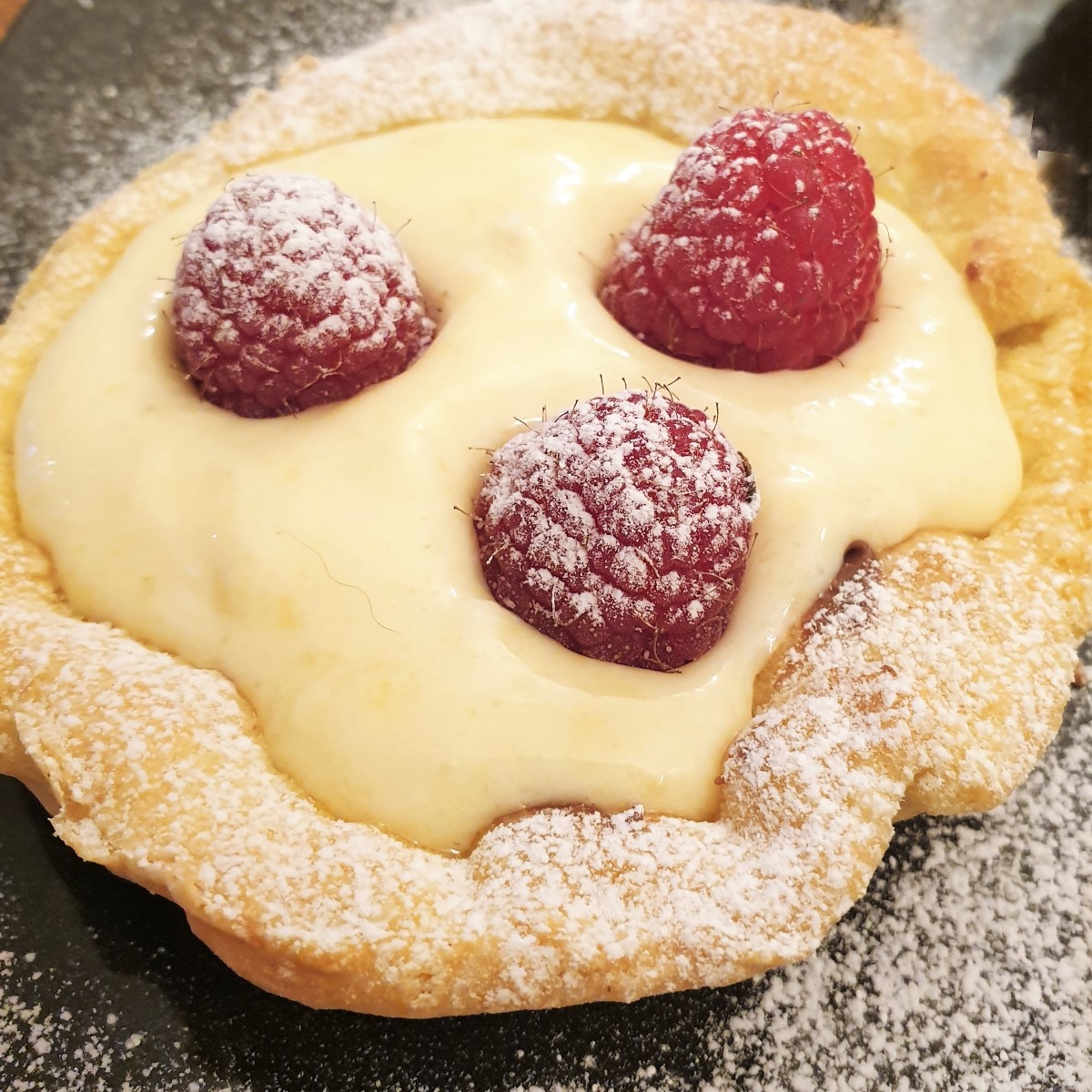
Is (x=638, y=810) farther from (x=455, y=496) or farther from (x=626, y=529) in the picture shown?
(x=455, y=496)

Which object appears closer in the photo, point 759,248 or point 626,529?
point 626,529

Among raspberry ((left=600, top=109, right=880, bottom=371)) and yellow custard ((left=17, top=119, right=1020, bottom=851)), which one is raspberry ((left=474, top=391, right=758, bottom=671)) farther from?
raspberry ((left=600, top=109, right=880, bottom=371))

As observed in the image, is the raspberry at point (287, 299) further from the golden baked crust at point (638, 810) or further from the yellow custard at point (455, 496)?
the golden baked crust at point (638, 810)

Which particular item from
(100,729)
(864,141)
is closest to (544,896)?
(100,729)

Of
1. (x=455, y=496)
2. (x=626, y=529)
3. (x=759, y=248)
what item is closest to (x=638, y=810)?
(x=626, y=529)

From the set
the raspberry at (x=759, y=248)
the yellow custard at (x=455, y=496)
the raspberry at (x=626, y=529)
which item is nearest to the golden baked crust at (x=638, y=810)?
the yellow custard at (x=455, y=496)

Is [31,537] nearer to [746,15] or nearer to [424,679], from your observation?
[424,679]

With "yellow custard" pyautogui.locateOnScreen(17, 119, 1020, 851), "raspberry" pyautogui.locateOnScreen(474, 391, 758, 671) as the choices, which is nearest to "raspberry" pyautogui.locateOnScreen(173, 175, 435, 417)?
"yellow custard" pyautogui.locateOnScreen(17, 119, 1020, 851)
